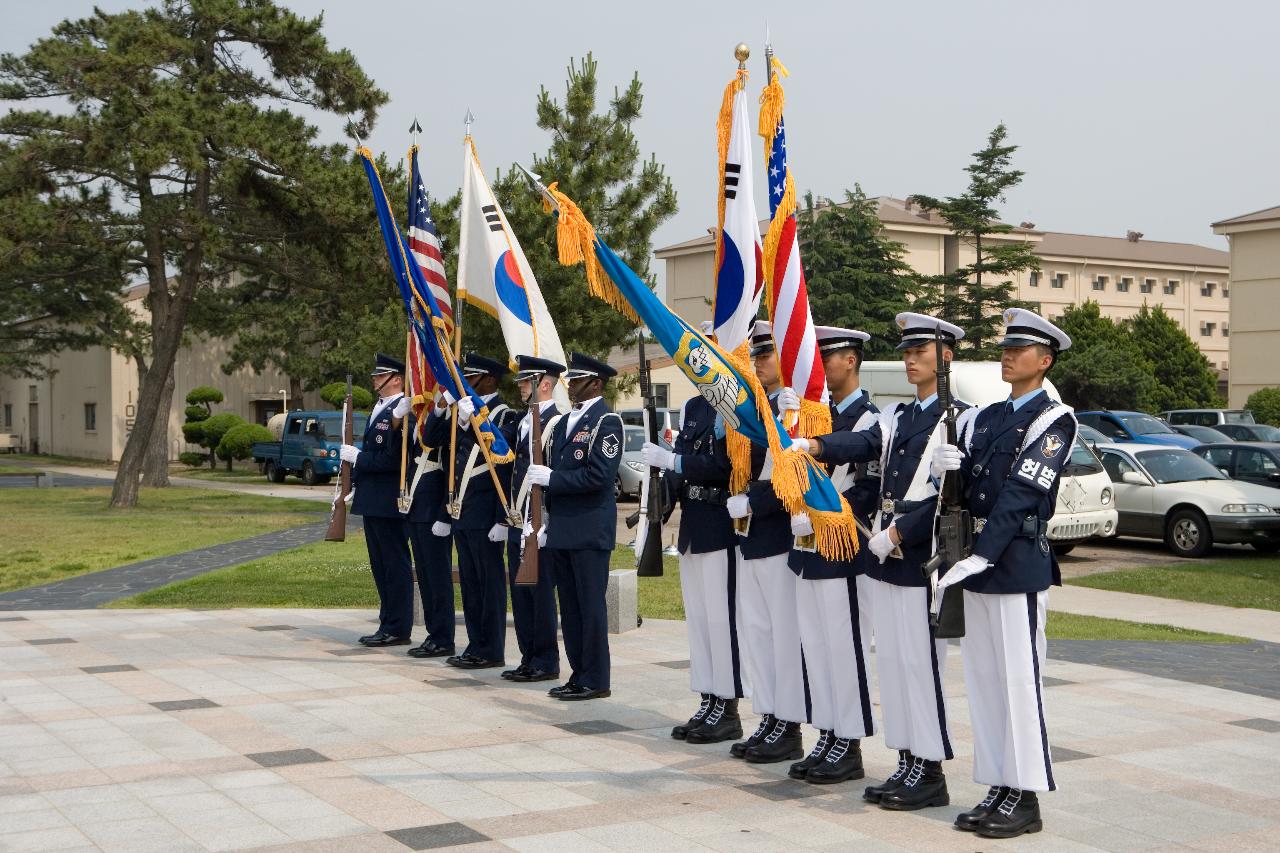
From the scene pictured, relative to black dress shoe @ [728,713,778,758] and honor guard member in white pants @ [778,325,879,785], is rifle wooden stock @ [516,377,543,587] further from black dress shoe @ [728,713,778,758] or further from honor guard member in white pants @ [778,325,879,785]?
honor guard member in white pants @ [778,325,879,785]

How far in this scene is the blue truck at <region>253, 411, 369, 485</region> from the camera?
35.2 m

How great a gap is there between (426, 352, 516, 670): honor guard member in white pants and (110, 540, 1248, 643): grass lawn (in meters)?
2.81

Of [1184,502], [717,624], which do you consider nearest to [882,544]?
[717,624]

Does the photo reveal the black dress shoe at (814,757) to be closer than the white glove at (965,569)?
No

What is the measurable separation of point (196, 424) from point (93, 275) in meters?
16.2

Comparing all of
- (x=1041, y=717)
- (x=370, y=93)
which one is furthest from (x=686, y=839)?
(x=370, y=93)

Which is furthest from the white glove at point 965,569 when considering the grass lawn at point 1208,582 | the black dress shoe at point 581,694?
the grass lawn at point 1208,582

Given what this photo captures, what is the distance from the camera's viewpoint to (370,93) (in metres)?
25.7

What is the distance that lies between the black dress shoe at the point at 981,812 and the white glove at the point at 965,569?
882mm

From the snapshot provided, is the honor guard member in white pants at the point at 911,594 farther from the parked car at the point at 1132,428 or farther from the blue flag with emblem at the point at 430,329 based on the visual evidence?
the parked car at the point at 1132,428

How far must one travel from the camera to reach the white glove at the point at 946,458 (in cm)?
551

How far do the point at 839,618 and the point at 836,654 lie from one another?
16 centimetres

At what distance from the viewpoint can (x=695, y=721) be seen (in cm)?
730

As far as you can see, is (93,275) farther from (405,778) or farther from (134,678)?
(405,778)
